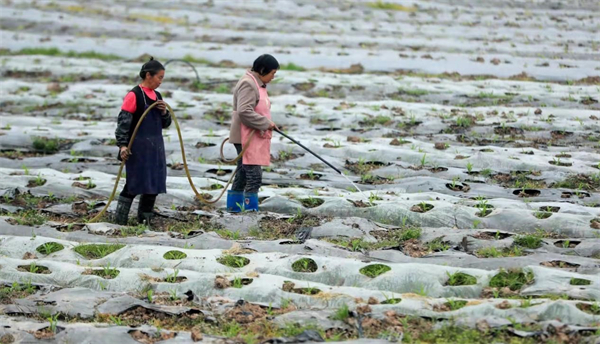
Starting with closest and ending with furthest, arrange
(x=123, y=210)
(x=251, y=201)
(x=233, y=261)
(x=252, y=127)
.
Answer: (x=233, y=261) → (x=123, y=210) → (x=252, y=127) → (x=251, y=201)

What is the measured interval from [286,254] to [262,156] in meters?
1.72

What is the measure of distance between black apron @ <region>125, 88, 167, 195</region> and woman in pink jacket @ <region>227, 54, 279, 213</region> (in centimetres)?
81

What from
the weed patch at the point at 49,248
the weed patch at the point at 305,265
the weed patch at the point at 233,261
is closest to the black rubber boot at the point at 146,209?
the weed patch at the point at 49,248

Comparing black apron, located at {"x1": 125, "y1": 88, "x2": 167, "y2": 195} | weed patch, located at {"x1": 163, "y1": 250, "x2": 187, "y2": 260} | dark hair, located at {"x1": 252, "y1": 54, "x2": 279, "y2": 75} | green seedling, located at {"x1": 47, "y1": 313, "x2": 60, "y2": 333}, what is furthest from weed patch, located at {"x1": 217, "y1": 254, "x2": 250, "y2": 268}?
dark hair, located at {"x1": 252, "y1": 54, "x2": 279, "y2": 75}

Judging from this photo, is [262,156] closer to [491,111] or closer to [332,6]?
[491,111]

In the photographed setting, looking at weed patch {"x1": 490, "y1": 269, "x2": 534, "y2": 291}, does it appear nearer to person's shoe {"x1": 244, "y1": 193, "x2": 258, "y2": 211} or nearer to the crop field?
the crop field

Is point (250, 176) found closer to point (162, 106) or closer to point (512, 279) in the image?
point (162, 106)

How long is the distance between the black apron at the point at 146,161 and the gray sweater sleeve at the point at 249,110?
82 centimetres

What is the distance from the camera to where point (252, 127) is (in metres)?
7.98

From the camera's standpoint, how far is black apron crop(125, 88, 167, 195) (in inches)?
302

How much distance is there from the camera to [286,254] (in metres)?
6.54

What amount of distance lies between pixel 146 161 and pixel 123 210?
56cm

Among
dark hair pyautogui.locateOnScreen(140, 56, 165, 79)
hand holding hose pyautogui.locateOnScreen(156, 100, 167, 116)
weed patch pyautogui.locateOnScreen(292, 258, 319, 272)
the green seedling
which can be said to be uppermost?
dark hair pyautogui.locateOnScreen(140, 56, 165, 79)

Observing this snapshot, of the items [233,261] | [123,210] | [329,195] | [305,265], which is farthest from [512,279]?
[123,210]
